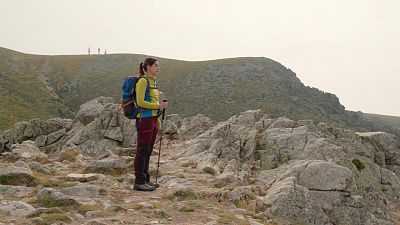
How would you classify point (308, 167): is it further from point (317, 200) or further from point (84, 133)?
point (84, 133)

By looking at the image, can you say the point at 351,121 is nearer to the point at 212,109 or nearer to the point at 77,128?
the point at 212,109

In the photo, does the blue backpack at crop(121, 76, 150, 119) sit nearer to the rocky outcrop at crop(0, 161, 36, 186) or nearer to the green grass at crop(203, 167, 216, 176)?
the rocky outcrop at crop(0, 161, 36, 186)

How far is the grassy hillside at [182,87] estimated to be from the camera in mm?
122875

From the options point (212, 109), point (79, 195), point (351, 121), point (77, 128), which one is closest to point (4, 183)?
point (79, 195)

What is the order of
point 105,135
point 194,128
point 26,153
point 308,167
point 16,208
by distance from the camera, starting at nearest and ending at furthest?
point 16,208
point 308,167
point 26,153
point 105,135
point 194,128

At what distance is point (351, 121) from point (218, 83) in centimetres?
4580

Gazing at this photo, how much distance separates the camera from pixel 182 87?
14775 centimetres

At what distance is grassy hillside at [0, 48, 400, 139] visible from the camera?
4838 inches

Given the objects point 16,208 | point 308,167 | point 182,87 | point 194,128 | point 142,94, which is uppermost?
point 182,87

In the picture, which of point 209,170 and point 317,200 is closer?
point 317,200

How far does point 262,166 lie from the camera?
2355 centimetres

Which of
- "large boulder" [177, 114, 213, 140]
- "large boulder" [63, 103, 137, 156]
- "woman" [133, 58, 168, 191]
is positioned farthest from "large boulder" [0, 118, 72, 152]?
"woman" [133, 58, 168, 191]

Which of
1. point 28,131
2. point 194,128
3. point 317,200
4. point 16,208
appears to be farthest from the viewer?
point 194,128

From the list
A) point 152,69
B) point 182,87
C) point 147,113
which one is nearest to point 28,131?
point 147,113
